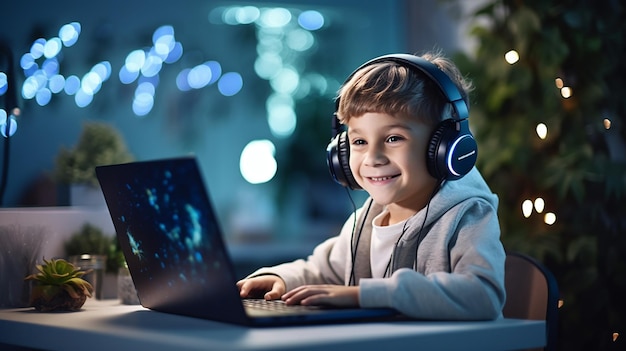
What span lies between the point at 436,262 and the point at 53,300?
0.62 metres

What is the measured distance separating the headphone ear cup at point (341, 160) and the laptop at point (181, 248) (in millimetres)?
258

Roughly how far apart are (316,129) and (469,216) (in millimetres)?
3351

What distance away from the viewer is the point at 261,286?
1.35 metres

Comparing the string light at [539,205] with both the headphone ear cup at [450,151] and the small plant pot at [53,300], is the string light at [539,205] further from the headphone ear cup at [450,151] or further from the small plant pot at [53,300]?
the small plant pot at [53,300]

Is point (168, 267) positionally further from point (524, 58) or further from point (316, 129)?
point (316, 129)

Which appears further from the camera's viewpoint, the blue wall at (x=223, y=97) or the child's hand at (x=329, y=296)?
the blue wall at (x=223, y=97)

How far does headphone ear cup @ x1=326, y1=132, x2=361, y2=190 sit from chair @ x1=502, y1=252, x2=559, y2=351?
35 centimetres

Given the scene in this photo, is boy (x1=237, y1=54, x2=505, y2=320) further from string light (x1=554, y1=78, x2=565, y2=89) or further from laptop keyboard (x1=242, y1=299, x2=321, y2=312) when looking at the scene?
string light (x1=554, y1=78, x2=565, y2=89)

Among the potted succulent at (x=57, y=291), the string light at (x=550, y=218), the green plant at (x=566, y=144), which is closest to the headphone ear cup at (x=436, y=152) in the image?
the potted succulent at (x=57, y=291)

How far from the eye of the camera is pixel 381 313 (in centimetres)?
108

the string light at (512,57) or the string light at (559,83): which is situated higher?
the string light at (512,57)

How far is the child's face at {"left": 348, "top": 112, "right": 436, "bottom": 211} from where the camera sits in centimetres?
126

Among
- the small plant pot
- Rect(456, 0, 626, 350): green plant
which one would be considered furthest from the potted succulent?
Rect(456, 0, 626, 350): green plant

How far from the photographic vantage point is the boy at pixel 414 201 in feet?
3.58
